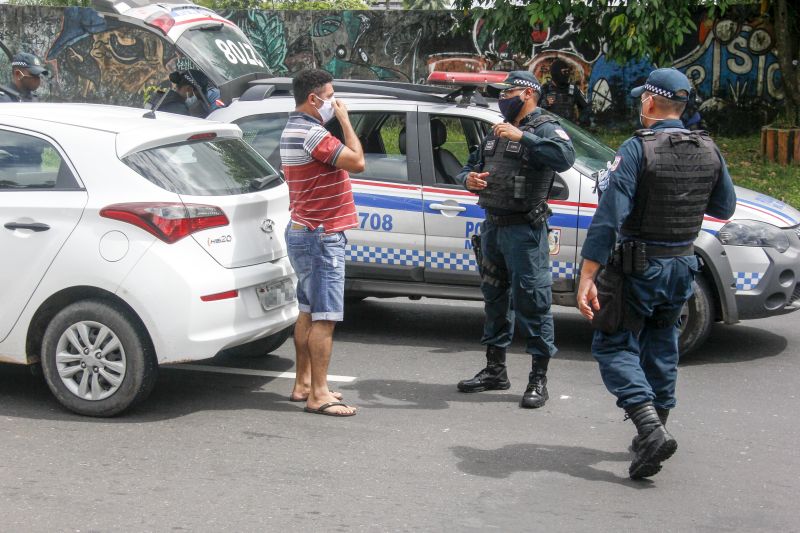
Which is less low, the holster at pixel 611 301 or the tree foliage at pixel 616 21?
→ the tree foliage at pixel 616 21

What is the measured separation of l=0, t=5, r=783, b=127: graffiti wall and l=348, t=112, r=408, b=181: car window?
10.4 m

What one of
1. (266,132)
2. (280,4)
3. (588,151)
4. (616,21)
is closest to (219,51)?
(266,132)

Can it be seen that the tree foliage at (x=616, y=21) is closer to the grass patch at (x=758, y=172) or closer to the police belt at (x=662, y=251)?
the grass patch at (x=758, y=172)

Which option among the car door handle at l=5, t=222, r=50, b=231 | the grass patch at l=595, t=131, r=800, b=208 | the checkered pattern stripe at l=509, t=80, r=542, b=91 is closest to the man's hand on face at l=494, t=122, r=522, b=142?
the checkered pattern stripe at l=509, t=80, r=542, b=91

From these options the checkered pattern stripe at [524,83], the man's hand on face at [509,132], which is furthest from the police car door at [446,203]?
the man's hand on face at [509,132]

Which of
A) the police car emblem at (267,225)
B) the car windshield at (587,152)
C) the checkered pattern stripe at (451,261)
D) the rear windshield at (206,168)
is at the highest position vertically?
the rear windshield at (206,168)

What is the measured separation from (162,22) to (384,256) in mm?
4469

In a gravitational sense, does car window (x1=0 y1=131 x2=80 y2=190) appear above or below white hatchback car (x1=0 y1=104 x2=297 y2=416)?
above

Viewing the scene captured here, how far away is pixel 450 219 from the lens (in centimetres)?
716

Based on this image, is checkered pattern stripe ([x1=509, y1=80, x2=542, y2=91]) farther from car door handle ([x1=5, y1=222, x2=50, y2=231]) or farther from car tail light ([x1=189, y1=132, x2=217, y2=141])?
car door handle ([x1=5, y1=222, x2=50, y2=231])

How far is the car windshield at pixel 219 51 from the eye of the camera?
34.0ft

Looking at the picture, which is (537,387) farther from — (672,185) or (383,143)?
(383,143)

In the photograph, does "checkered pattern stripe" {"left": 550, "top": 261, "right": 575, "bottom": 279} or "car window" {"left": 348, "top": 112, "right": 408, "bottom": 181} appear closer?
"checkered pattern stripe" {"left": 550, "top": 261, "right": 575, "bottom": 279}

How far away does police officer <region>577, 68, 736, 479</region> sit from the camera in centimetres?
473
